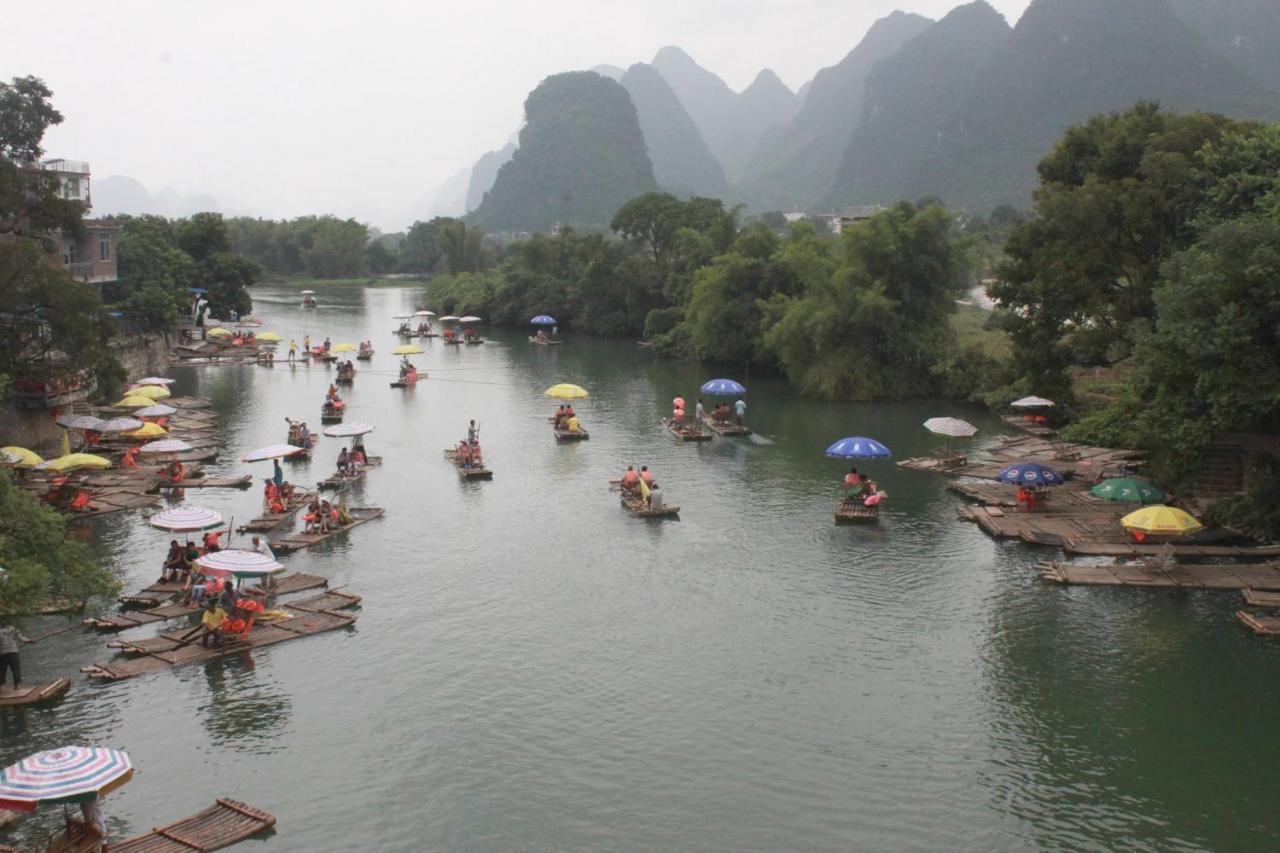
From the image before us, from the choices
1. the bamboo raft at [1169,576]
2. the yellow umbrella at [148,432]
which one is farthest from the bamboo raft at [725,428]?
the yellow umbrella at [148,432]

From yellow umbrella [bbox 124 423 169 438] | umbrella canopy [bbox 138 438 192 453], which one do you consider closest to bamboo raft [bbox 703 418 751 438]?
umbrella canopy [bbox 138 438 192 453]

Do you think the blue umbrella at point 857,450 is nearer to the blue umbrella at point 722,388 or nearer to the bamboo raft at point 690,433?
the bamboo raft at point 690,433

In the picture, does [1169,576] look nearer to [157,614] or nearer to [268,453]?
[157,614]

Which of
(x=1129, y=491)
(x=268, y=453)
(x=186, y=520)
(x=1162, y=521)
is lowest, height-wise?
(x=186, y=520)

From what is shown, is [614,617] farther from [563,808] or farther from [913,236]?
[913,236]

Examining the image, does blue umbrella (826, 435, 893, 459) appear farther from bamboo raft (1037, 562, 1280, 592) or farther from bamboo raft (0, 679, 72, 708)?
bamboo raft (0, 679, 72, 708)

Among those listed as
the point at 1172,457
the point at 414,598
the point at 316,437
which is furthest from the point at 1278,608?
the point at 316,437

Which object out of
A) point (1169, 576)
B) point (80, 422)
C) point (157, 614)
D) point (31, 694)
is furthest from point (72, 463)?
point (1169, 576)
